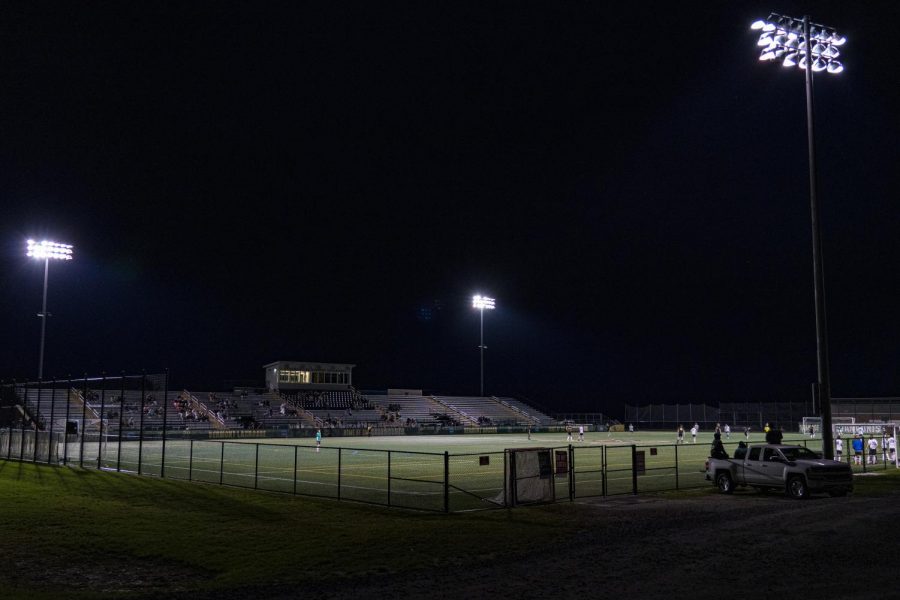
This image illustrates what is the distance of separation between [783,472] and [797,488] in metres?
0.54

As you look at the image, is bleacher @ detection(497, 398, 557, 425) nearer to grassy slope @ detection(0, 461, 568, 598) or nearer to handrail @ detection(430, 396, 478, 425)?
handrail @ detection(430, 396, 478, 425)

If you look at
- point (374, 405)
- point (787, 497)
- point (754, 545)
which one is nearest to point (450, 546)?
point (754, 545)

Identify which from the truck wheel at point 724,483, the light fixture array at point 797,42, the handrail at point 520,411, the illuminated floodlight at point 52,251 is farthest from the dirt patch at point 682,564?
the handrail at point 520,411

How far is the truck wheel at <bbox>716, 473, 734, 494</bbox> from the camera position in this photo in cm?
2268

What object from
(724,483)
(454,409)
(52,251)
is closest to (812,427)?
(454,409)

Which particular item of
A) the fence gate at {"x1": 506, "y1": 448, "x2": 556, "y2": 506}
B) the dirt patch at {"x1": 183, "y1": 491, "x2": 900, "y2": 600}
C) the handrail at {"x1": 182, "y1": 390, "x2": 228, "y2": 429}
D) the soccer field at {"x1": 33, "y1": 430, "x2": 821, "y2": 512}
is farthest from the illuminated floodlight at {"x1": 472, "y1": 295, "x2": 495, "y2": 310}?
the dirt patch at {"x1": 183, "y1": 491, "x2": 900, "y2": 600}

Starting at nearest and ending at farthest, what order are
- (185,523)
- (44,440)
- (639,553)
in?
(639,553) < (185,523) < (44,440)

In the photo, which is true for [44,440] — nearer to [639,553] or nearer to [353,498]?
[353,498]

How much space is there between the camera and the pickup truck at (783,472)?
20875 millimetres

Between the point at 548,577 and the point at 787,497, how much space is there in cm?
1283

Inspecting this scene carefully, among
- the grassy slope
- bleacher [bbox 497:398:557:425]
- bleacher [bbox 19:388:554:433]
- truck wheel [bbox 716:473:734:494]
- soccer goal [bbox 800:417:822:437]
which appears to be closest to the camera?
the grassy slope

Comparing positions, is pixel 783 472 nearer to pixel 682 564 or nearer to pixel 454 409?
pixel 682 564

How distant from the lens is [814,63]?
27.3m

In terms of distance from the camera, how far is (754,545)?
1366cm
